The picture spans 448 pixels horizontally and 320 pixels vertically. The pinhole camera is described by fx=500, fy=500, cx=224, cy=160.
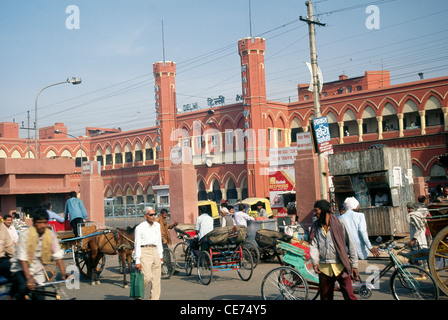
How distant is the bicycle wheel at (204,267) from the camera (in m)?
10.1

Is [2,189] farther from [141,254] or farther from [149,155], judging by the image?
[149,155]

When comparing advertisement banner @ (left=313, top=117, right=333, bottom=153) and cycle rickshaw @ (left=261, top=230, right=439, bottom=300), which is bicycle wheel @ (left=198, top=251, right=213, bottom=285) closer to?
cycle rickshaw @ (left=261, top=230, right=439, bottom=300)

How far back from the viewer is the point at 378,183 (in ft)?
49.9

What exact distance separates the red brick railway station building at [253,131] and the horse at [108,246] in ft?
86.6

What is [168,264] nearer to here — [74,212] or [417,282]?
[74,212]

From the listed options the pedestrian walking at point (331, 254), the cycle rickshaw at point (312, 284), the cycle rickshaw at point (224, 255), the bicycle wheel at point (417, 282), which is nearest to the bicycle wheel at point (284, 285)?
the cycle rickshaw at point (312, 284)

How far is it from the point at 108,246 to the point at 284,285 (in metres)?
4.81

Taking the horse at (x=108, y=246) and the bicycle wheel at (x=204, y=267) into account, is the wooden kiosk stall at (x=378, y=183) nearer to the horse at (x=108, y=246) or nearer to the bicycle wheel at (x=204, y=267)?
the bicycle wheel at (x=204, y=267)

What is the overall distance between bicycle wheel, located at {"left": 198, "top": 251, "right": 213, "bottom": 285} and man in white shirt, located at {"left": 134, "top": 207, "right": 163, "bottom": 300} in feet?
8.19

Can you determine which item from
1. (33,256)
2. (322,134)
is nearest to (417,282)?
(33,256)

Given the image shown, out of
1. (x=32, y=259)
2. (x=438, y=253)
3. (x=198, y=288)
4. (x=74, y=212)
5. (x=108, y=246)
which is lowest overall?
(x=198, y=288)
